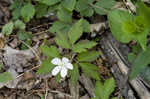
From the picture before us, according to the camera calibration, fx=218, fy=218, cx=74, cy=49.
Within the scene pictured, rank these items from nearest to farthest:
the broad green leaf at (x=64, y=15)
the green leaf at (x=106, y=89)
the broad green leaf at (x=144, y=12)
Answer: the broad green leaf at (x=144, y=12), the green leaf at (x=106, y=89), the broad green leaf at (x=64, y=15)

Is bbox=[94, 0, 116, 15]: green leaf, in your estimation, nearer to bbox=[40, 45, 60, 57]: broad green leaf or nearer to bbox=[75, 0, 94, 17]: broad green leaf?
bbox=[75, 0, 94, 17]: broad green leaf

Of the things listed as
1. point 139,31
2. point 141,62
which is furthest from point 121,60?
point 139,31

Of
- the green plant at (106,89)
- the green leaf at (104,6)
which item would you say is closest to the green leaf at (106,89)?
the green plant at (106,89)

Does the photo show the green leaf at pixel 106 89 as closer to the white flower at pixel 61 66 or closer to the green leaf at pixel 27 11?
the white flower at pixel 61 66

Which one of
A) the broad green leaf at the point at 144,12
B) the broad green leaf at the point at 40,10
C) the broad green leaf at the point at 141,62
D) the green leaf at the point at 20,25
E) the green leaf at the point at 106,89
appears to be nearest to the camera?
the broad green leaf at the point at 144,12

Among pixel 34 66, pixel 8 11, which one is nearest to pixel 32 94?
pixel 34 66

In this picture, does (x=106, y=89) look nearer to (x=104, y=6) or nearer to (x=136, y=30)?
(x=136, y=30)
